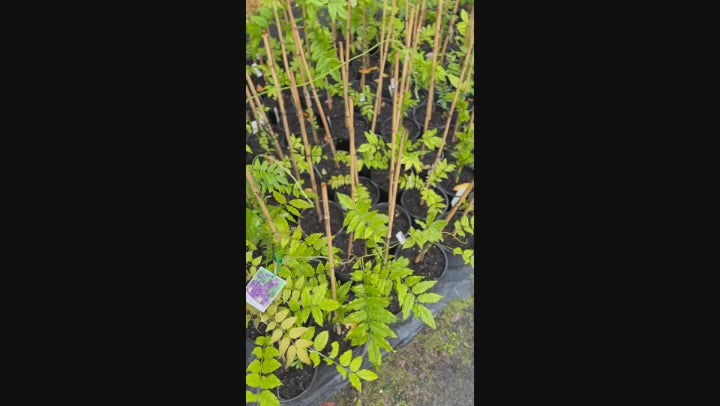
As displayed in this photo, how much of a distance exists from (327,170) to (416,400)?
1.46m

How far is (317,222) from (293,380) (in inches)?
35.3

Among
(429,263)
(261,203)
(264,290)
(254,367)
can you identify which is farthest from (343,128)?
(254,367)

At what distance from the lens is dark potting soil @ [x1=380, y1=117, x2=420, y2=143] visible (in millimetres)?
3049

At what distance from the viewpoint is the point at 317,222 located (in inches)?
100.0

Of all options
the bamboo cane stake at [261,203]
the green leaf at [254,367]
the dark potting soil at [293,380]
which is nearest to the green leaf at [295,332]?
the green leaf at [254,367]

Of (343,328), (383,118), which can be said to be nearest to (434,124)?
(383,118)

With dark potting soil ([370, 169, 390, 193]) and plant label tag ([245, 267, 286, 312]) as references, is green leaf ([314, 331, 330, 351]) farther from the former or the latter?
dark potting soil ([370, 169, 390, 193])

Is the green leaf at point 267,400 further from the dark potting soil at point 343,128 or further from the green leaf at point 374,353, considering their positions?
the dark potting soil at point 343,128

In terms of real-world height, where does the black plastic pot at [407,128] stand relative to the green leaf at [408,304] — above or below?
above

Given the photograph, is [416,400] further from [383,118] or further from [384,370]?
[383,118]

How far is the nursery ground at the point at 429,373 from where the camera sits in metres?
2.11

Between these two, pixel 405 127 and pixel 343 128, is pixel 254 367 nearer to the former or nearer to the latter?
pixel 343 128

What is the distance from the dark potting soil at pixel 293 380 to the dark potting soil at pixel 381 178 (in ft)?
4.01

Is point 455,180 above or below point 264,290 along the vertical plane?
below
